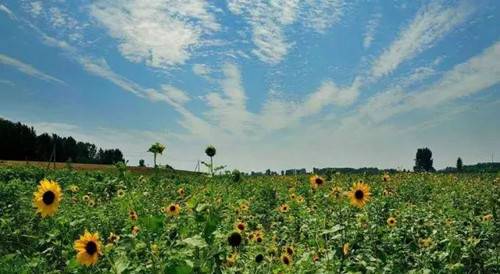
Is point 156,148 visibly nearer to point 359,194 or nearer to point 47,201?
point 47,201

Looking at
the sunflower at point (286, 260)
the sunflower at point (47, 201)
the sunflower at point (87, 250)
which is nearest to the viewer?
the sunflower at point (87, 250)

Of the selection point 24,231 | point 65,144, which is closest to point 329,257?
point 24,231

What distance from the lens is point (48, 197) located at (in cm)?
367

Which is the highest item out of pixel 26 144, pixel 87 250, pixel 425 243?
pixel 26 144

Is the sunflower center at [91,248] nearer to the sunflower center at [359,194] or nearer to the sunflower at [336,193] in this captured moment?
the sunflower at [336,193]

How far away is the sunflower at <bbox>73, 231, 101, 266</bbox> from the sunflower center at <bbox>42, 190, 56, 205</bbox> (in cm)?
58

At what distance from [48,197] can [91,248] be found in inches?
27.0

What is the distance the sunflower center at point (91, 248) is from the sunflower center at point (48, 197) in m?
0.62

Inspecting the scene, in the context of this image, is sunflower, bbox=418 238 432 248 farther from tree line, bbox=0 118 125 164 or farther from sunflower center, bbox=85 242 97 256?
tree line, bbox=0 118 125 164

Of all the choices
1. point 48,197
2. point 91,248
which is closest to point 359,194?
point 91,248

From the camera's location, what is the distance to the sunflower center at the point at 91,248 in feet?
10.5

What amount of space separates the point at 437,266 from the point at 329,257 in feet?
4.10

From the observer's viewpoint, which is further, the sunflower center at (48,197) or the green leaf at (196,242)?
the sunflower center at (48,197)

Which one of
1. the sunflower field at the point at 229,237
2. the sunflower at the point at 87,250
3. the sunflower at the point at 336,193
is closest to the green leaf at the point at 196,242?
the sunflower field at the point at 229,237
